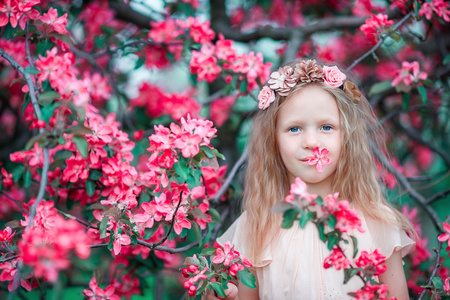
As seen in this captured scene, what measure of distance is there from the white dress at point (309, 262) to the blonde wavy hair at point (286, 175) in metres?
0.04

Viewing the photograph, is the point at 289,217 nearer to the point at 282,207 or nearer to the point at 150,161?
the point at 282,207

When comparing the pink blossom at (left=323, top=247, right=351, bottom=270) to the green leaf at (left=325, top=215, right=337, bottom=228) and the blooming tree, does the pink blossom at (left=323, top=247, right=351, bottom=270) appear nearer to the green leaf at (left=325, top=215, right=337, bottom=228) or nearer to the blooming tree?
the blooming tree

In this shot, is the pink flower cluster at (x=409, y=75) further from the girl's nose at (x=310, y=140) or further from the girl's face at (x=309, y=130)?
the girl's nose at (x=310, y=140)

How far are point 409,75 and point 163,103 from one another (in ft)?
4.61

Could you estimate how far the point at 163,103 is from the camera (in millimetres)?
2824

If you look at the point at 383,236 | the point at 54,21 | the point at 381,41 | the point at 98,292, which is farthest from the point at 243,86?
the point at 98,292

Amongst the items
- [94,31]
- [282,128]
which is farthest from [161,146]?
[94,31]

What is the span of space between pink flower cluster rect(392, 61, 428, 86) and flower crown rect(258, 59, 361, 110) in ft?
2.16

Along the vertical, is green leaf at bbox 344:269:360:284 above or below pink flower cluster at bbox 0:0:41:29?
above

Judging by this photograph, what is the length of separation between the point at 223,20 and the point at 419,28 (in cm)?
192

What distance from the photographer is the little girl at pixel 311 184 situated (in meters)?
1.59

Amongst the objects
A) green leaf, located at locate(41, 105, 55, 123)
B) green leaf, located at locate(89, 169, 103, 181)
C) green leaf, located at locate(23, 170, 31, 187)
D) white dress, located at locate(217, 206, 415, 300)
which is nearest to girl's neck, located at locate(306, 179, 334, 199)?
white dress, located at locate(217, 206, 415, 300)

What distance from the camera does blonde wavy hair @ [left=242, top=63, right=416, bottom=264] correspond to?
1.67 meters

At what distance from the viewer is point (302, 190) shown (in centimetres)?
120
